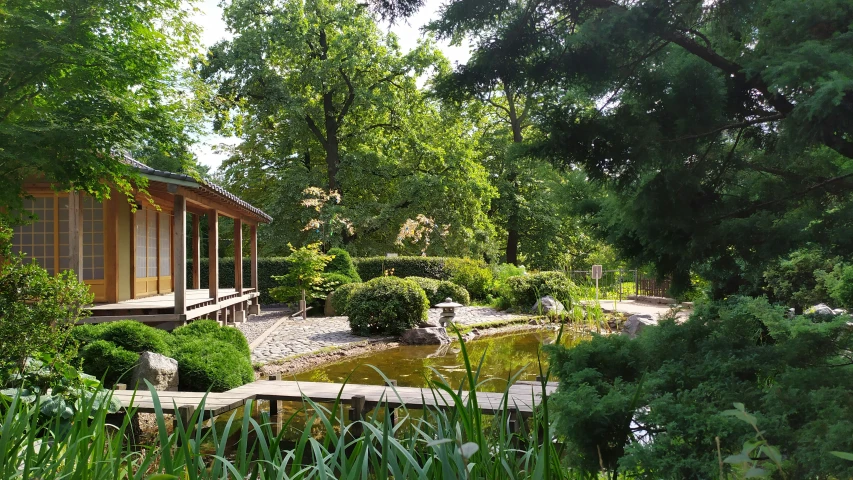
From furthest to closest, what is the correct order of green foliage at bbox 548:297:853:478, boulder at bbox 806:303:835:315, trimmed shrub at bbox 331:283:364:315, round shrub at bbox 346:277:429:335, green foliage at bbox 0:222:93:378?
trimmed shrub at bbox 331:283:364:315 < round shrub at bbox 346:277:429:335 < green foliage at bbox 0:222:93:378 < boulder at bbox 806:303:835:315 < green foliage at bbox 548:297:853:478

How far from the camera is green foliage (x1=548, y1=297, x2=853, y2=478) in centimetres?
232

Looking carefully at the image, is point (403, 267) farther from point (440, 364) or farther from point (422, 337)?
point (440, 364)

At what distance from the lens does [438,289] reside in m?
16.8

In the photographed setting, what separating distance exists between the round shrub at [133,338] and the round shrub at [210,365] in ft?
0.74

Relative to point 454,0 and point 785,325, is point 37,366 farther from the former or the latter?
point 785,325

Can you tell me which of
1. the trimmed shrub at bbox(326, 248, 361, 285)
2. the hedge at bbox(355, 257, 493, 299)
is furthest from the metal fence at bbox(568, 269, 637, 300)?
the trimmed shrub at bbox(326, 248, 361, 285)

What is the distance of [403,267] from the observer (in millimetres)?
19719

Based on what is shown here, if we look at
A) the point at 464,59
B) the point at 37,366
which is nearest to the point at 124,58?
the point at 37,366

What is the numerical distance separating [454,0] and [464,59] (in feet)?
1.15

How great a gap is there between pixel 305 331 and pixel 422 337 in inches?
92.0

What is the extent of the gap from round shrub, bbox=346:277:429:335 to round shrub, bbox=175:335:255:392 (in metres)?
4.49

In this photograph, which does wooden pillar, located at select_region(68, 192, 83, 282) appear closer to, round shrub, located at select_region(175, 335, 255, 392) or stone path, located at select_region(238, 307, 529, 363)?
stone path, located at select_region(238, 307, 529, 363)

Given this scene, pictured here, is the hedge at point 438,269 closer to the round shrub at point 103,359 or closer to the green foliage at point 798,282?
the green foliage at point 798,282

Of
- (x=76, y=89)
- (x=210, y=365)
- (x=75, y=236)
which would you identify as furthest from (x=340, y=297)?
(x=76, y=89)
